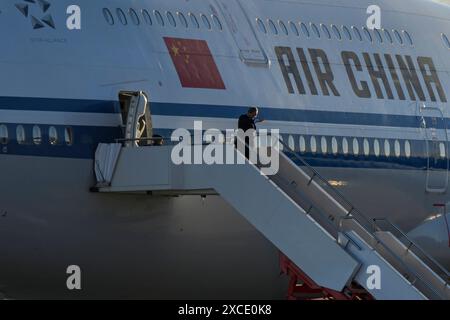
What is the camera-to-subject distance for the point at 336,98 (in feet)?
79.0

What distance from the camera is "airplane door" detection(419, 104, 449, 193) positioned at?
25594mm

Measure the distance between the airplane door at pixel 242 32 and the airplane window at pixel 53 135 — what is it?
4.31 meters

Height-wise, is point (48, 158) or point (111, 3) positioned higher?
point (111, 3)

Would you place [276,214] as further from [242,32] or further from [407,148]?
[407,148]

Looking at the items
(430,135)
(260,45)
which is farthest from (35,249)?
(430,135)

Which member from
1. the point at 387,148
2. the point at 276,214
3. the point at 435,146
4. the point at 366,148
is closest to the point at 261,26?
the point at 366,148

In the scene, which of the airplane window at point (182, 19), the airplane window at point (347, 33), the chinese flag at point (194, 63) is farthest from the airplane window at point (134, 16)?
the airplane window at point (347, 33)

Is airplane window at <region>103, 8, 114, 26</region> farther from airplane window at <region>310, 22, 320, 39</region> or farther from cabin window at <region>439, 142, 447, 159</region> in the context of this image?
cabin window at <region>439, 142, 447, 159</region>

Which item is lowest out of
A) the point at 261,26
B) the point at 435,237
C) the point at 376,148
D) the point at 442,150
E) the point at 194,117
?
the point at 435,237

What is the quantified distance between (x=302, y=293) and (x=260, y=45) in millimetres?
4671

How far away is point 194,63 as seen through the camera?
72.3ft

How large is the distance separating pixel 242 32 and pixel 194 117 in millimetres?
2348

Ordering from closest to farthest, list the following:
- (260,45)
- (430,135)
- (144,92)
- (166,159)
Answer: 1. (166,159)
2. (144,92)
3. (260,45)
4. (430,135)
